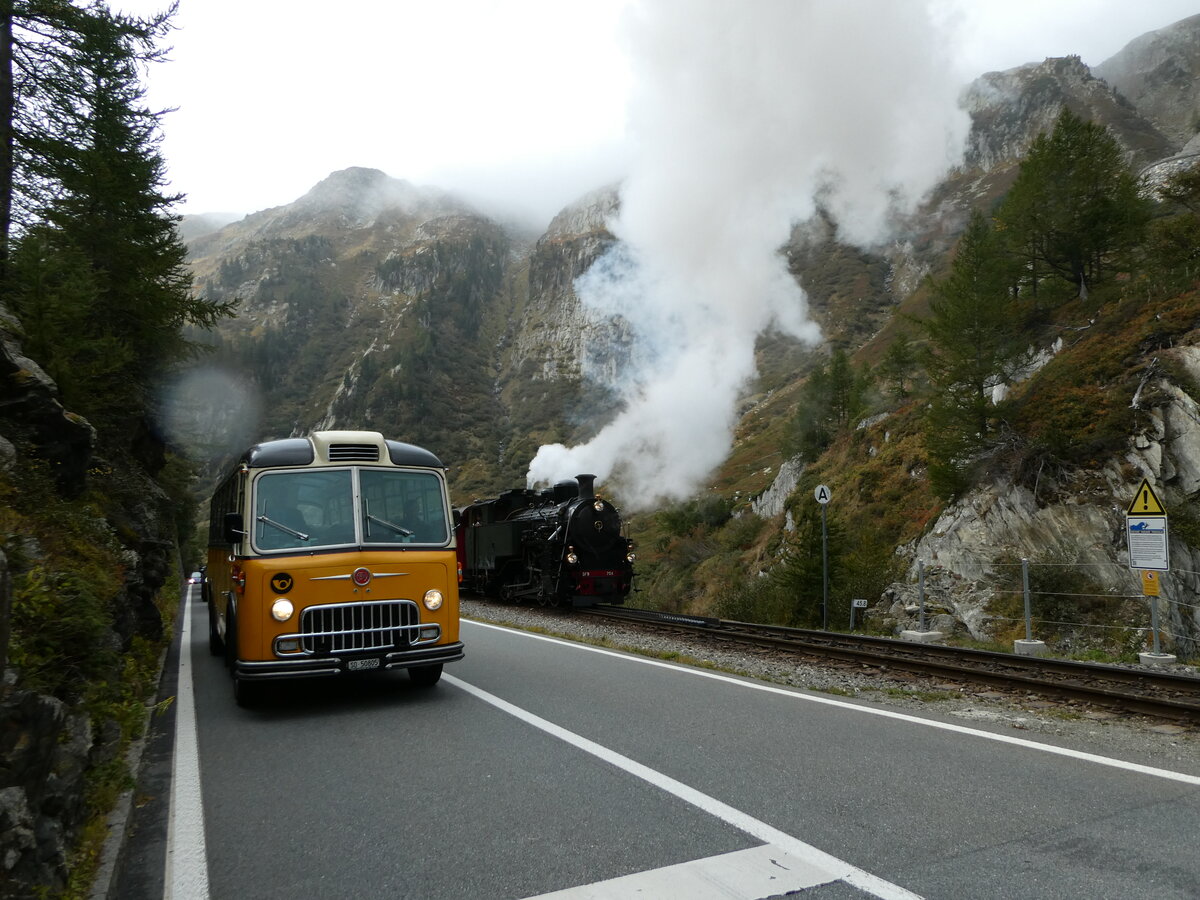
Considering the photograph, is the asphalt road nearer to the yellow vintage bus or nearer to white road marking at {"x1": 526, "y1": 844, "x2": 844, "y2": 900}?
white road marking at {"x1": 526, "y1": 844, "x2": 844, "y2": 900}

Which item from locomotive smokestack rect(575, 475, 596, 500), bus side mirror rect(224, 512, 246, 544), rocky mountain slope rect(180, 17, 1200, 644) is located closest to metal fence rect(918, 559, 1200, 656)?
locomotive smokestack rect(575, 475, 596, 500)

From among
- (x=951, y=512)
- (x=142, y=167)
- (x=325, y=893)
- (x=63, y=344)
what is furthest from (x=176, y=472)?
(x=325, y=893)

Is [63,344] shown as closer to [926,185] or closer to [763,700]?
[763,700]

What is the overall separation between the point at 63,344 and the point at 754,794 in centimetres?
1536

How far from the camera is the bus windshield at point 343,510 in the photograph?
687 cm

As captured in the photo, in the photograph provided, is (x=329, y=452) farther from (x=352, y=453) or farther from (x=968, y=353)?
(x=968, y=353)

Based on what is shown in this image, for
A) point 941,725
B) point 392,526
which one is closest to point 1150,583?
point 941,725

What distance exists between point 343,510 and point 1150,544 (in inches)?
407

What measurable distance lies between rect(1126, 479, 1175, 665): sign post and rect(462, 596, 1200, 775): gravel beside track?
3.26 meters

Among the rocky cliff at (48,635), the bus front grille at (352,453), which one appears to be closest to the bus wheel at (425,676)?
the bus front grille at (352,453)

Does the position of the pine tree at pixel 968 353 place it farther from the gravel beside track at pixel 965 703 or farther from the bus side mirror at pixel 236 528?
the bus side mirror at pixel 236 528

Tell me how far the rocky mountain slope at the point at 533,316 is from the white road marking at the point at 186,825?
48.4m

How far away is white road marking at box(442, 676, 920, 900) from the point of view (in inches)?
126

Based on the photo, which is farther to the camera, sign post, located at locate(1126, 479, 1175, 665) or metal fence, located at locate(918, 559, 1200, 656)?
metal fence, located at locate(918, 559, 1200, 656)
